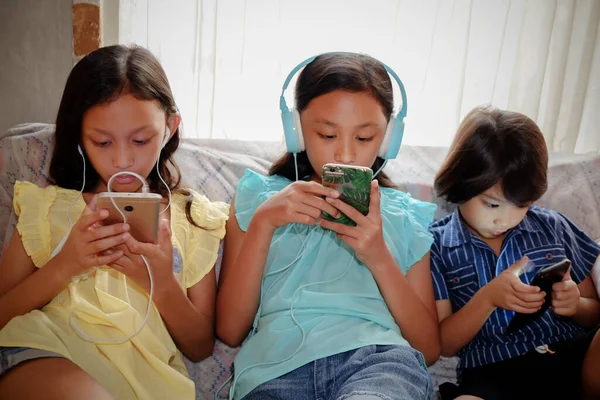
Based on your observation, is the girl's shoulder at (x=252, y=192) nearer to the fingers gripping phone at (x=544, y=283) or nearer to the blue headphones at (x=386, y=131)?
the blue headphones at (x=386, y=131)

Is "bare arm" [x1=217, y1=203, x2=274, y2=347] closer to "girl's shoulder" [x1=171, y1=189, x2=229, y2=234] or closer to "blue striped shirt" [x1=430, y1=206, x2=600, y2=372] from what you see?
"girl's shoulder" [x1=171, y1=189, x2=229, y2=234]

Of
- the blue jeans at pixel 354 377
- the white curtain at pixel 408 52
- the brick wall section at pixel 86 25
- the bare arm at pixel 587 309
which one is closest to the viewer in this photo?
the blue jeans at pixel 354 377

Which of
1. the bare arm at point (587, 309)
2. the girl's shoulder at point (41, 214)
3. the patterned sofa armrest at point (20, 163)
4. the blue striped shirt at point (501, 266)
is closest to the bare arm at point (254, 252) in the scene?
the girl's shoulder at point (41, 214)

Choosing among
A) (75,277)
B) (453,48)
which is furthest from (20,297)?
(453,48)

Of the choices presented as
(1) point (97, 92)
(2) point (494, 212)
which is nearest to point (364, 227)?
(2) point (494, 212)

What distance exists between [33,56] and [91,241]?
1116 millimetres

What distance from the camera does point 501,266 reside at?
1569mm

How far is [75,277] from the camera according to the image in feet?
4.11

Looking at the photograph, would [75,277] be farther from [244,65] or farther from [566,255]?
[566,255]

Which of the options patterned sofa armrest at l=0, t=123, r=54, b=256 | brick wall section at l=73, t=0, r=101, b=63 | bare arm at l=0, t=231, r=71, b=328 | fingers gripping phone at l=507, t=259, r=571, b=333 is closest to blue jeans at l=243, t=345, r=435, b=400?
fingers gripping phone at l=507, t=259, r=571, b=333

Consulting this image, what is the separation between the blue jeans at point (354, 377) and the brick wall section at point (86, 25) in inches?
52.9

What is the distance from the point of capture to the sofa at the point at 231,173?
4.91 ft

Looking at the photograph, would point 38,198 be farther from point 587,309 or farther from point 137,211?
point 587,309

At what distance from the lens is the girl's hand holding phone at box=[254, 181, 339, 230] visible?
123 cm
